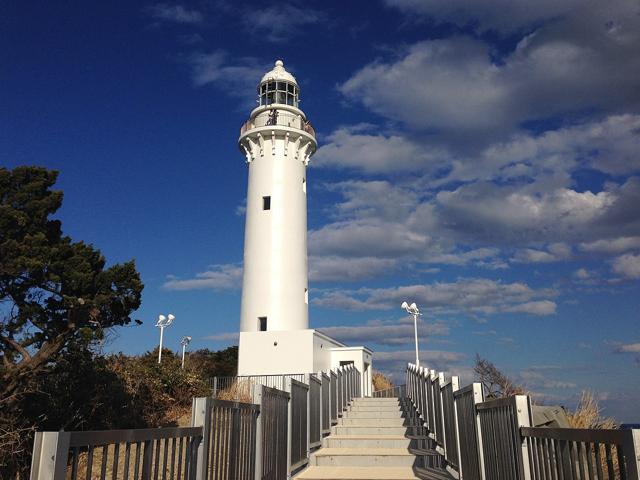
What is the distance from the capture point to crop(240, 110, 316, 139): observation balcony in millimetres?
27391

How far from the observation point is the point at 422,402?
11805mm

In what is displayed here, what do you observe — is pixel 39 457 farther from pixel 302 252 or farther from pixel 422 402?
pixel 302 252

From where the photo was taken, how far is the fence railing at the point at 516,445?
8.68ft

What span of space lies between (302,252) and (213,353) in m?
13.7

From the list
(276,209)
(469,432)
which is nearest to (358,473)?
(469,432)

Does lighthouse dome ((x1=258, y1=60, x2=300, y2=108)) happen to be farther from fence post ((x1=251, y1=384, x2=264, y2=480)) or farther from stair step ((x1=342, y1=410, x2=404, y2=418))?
fence post ((x1=251, y1=384, x2=264, y2=480))

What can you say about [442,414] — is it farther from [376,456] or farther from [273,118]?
[273,118]

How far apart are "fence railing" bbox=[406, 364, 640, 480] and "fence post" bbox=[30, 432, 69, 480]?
2454mm

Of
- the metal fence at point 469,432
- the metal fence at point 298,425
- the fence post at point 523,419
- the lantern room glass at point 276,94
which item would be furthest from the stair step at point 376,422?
the lantern room glass at point 276,94

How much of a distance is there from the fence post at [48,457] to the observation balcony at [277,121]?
1005 inches

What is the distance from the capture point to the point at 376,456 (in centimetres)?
888

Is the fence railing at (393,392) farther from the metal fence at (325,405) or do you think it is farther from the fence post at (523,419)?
the fence post at (523,419)

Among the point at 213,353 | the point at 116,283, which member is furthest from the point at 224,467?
the point at 213,353

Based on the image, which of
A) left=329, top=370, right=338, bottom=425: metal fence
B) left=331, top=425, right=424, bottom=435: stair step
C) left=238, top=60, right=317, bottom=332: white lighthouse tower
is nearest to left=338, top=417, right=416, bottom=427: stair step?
left=329, top=370, right=338, bottom=425: metal fence
